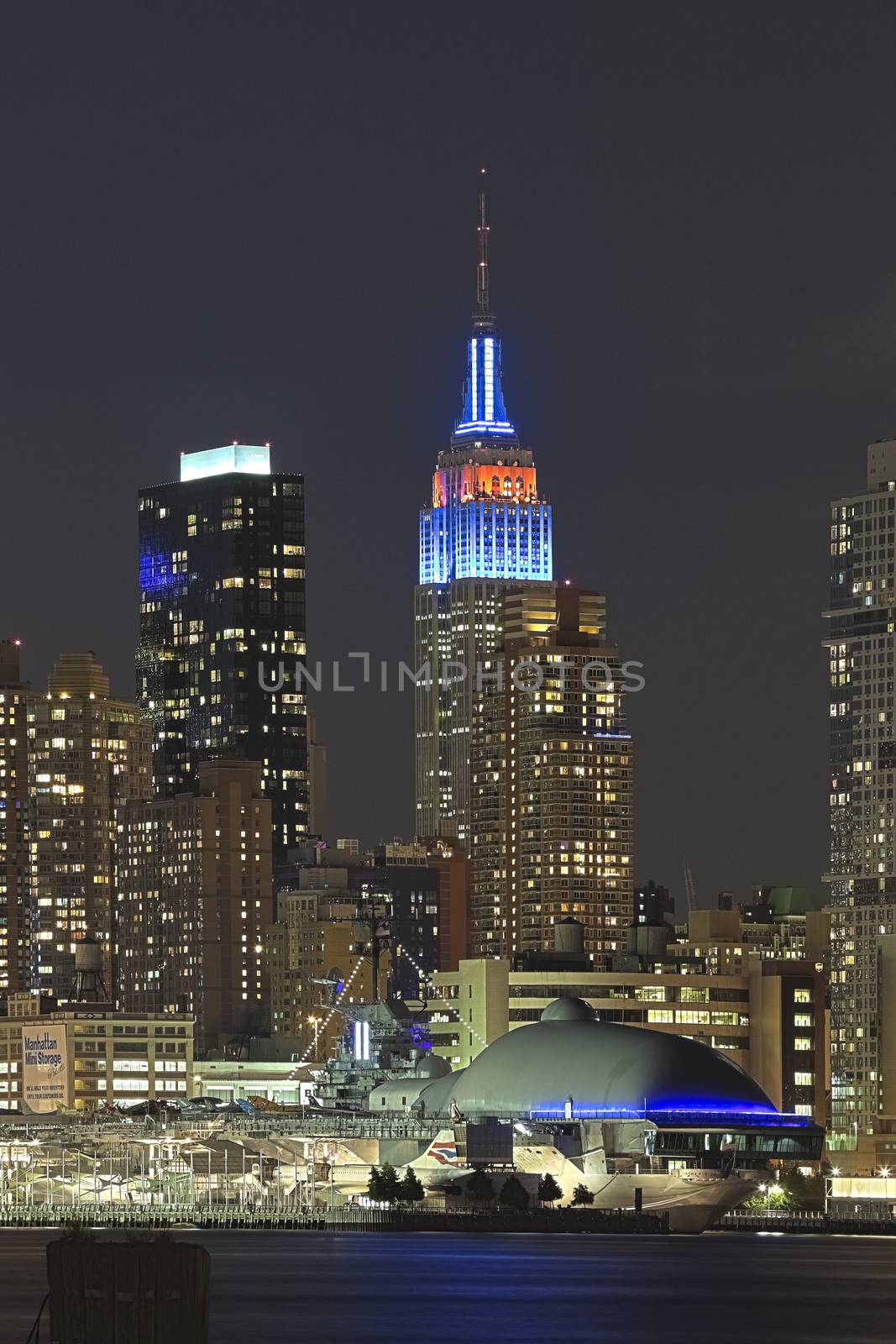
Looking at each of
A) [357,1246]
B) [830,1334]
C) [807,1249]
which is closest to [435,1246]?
[357,1246]

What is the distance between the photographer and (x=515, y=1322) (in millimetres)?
118562

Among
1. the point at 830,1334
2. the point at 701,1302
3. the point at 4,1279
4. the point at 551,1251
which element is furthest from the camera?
the point at 551,1251

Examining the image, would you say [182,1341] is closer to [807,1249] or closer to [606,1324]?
[606,1324]

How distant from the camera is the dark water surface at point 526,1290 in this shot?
374 feet

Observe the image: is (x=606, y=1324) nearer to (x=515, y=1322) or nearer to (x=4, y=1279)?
(x=515, y=1322)

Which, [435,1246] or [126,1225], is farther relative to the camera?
[126,1225]

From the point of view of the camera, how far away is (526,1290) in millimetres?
136625

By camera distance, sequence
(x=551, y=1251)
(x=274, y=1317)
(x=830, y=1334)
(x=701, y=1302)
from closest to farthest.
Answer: (x=830, y=1334) → (x=274, y=1317) → (x=701, y=1302) → (x=551, y=1251)

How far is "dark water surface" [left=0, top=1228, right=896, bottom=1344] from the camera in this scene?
11388 centimetres

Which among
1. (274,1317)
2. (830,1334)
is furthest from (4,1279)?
(830,1334)

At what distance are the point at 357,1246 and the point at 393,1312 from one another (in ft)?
183

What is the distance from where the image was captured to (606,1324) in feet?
387

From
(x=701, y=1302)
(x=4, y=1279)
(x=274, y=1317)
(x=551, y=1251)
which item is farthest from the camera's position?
(x=551, y=1251)

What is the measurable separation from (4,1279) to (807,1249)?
5931cm
